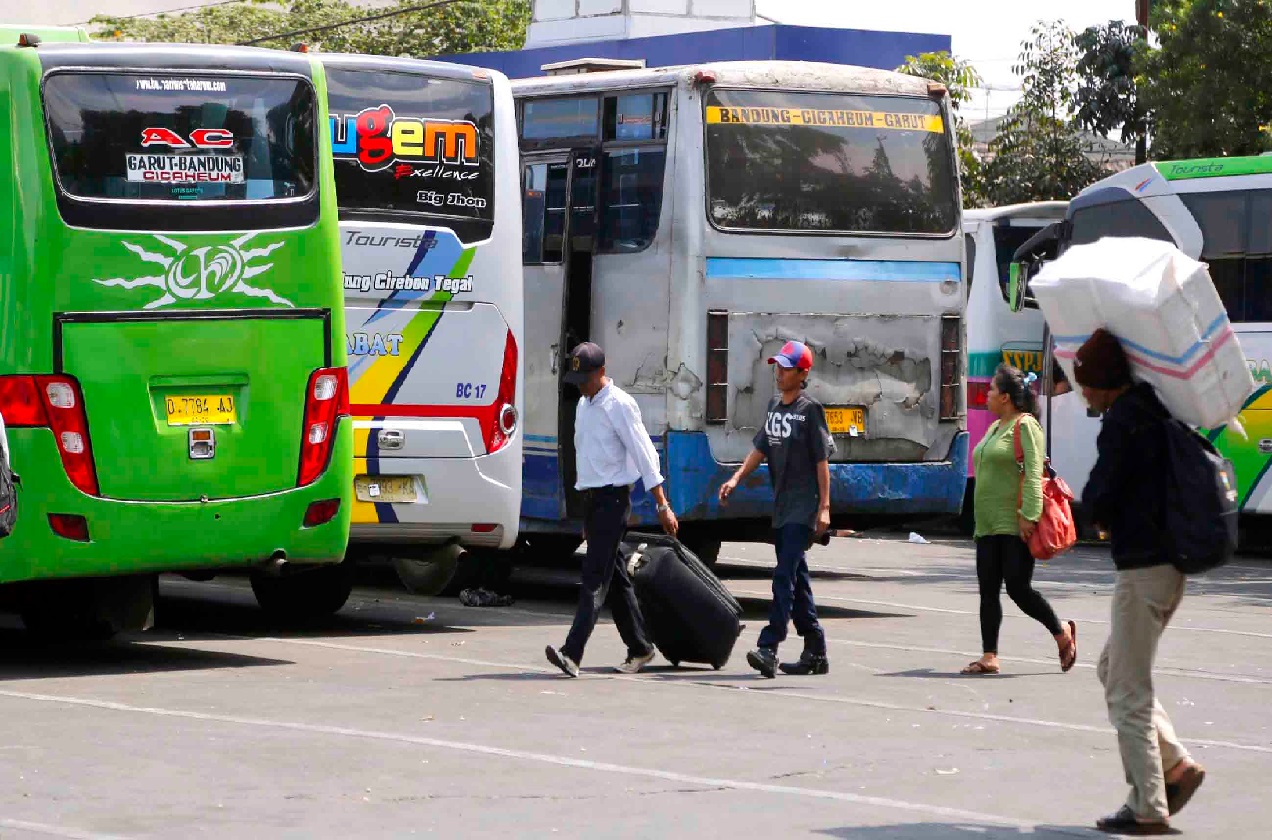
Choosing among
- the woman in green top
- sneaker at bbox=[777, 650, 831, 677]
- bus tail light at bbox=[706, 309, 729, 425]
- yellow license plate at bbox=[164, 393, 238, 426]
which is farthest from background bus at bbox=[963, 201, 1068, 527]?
yellow license plate at bbox=[164, 393, 238, 426]

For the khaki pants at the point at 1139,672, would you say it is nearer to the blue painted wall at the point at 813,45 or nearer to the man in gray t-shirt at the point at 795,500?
the man in gray t-shirt at the point at 795,500

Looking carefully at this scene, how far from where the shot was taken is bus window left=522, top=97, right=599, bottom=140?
52.3ft

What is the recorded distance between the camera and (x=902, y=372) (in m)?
15.7

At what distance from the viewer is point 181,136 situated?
1198 cm

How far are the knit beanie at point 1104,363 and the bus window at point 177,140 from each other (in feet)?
18.5

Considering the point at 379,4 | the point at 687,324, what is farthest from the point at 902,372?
the point at 379,4

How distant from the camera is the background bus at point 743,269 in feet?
49.5

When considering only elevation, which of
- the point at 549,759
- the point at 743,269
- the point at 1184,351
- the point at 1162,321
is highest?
the point at 1162,321

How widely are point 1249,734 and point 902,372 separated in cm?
594

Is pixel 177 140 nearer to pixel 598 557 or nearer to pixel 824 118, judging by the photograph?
pixel 598 557

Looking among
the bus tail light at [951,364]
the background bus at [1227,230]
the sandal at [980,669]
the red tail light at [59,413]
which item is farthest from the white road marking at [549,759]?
the background bus at [1227,230]

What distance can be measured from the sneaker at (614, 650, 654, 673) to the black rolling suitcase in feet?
0.36

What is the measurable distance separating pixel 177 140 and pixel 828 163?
5256mm

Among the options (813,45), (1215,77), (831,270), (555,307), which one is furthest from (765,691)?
(813,45)
